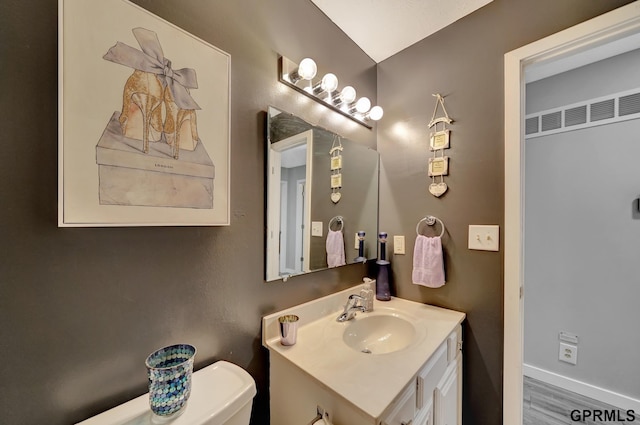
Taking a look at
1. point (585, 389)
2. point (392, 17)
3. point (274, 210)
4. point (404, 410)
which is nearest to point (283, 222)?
point (274, 210)

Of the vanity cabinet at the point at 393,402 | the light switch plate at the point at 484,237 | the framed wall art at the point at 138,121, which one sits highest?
the framed wall art at the point at 138,121

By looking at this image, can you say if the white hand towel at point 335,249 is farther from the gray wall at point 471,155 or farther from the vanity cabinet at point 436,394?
the vanity cabinet at point 436,394

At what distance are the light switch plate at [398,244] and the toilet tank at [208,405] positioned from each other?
110 cm

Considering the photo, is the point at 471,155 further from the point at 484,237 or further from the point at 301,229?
the point at 301,229

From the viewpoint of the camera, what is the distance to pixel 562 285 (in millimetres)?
1864

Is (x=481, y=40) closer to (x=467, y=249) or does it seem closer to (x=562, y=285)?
(x=467, y=249)

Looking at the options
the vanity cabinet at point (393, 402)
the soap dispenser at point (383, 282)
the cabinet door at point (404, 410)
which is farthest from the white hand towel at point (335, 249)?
the cabinet door at point (404, 410)

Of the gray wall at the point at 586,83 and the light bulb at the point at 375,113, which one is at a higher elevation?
the gray wall at the point at 586,83

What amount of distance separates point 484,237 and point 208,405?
4.39ft

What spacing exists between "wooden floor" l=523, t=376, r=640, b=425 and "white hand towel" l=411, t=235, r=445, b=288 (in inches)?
48.9

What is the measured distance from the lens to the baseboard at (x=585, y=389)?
5.32 feet

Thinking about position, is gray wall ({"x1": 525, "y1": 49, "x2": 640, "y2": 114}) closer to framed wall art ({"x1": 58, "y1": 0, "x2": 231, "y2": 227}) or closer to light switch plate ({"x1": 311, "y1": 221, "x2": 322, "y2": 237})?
light switch plate ({"x1": 311, "y1": 221, "x2": 322, "y2": 237})

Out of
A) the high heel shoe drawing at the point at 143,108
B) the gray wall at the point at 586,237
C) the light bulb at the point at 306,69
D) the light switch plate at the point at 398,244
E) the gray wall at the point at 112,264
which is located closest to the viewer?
the gray wall at the point at 112,264

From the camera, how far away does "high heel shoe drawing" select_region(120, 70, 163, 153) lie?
0.66 m
